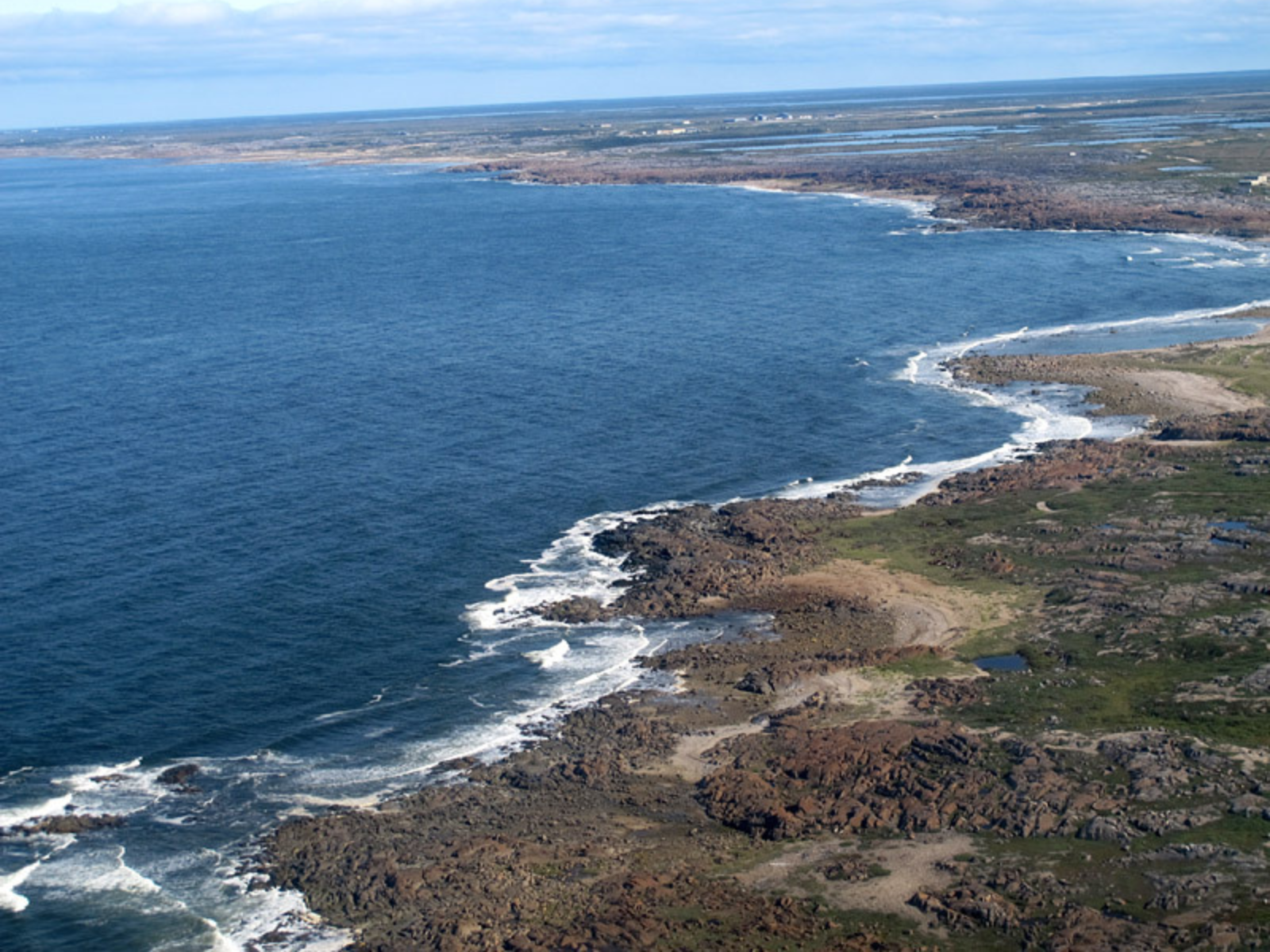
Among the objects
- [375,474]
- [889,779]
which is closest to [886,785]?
[889,779]

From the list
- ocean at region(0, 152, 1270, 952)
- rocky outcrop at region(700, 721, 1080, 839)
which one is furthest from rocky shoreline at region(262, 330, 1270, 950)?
ocean at region(0, 152, 1270, 952)

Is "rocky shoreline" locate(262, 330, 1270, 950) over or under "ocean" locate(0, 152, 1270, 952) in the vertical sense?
under

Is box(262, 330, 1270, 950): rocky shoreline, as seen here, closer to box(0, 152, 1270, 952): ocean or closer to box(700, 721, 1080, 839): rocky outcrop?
box(700, 721, 1080, 839): rocky outcrop

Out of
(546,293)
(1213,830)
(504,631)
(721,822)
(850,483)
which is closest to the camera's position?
(1213,830)

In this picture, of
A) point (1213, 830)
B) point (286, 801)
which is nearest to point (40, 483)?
point (286, 801)

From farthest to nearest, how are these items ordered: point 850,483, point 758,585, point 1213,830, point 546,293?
point 546,293 → point 850,483 → point 758,585 → point 1213,830

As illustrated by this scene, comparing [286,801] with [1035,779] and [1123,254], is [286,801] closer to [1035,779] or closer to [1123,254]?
[1035,779]

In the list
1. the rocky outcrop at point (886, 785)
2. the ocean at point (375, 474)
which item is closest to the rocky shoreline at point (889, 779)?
the rocky outcrop at point (886, 785)

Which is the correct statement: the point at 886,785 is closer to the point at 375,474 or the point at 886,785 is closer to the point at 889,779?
the point at 889,779
